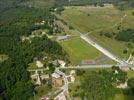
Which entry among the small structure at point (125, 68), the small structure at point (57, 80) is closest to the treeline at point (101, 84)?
the small structure at point (125, 68)

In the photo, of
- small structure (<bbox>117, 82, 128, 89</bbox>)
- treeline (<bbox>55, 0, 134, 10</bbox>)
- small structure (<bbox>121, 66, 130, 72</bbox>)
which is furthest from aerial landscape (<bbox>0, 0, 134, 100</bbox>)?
treeline (<bbox>55, 0, 134, 10</bbox>)

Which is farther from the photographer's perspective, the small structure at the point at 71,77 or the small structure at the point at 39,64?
the small structure at the point at 39,64

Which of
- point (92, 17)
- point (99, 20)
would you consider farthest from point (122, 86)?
point (92, 17)

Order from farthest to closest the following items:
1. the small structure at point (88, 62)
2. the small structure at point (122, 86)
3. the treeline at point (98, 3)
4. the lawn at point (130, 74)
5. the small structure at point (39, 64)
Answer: the treeline at point (98, 3) < the small structure at point (88, 62) < the small structure at point (39, 64) < the lawn at point (130, 74) < the small structure at point (122, 86)

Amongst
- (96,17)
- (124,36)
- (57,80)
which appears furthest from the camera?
(96,17)

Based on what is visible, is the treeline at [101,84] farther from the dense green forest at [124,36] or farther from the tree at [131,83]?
the dense green forest at [124,36]

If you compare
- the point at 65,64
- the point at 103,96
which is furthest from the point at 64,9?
the point at 103,96

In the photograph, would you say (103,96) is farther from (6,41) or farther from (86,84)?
(6,41)

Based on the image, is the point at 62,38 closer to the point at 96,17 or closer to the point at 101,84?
the point at 96,17
